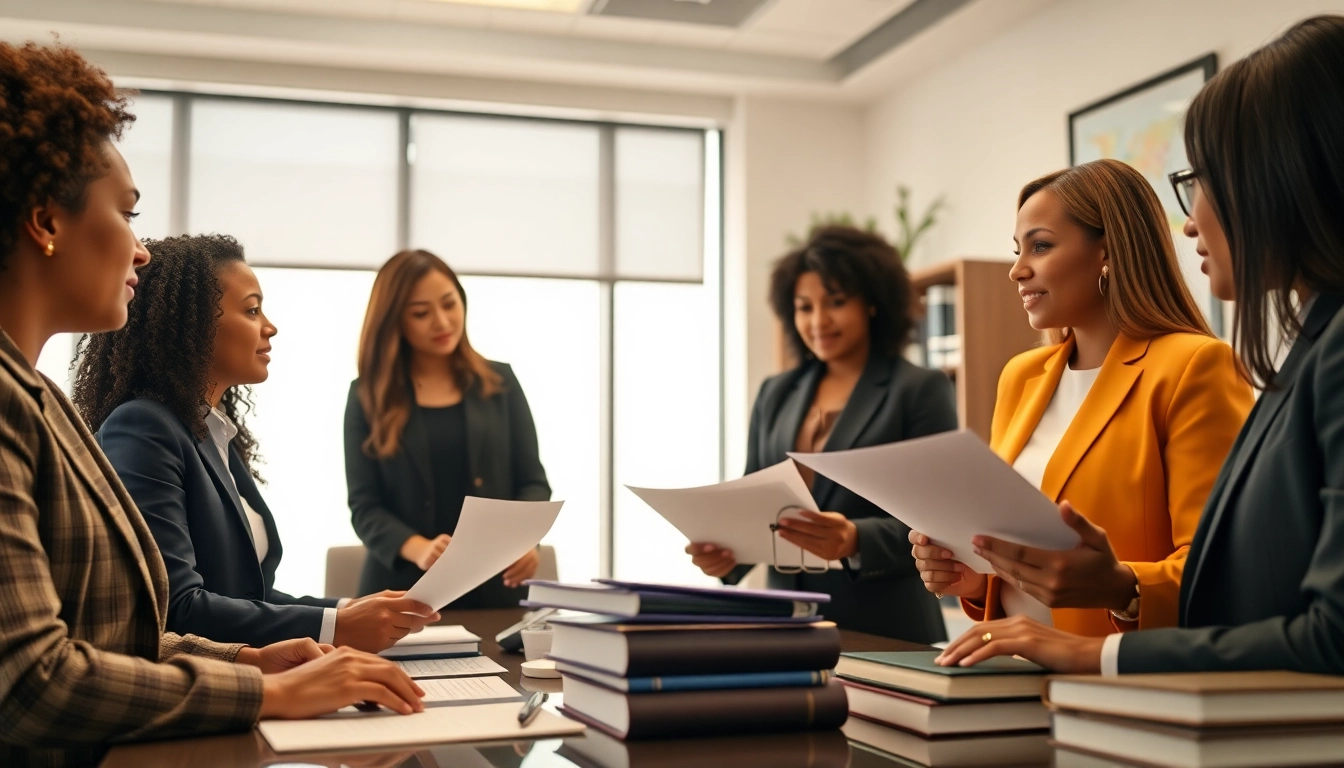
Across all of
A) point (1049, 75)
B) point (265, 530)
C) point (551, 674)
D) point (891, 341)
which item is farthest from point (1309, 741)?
point (1049, 75)

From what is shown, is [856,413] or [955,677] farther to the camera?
[856,413]

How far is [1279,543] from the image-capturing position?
1177 mm

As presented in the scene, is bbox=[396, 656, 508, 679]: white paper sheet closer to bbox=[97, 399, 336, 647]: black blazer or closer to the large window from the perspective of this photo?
bbox=[97, 399, 336, 647]: black blazer

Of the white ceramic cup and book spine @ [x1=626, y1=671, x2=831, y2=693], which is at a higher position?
book spine @ [x1=626, y1=671, x2=831, y2=693]

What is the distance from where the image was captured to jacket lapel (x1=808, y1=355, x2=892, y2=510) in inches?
111

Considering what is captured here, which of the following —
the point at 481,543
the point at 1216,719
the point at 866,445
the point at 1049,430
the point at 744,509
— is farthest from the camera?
the point at 866,445

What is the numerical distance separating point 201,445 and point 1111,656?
1380 mm

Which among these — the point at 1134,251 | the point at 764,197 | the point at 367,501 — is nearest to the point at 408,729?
the point at 1134,251

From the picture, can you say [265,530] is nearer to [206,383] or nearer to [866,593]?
[206,383]

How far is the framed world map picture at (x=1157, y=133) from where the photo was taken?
4.38 metres

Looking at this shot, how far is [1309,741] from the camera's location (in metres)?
0.96

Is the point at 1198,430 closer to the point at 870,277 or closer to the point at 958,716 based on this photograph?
the point at 958,716

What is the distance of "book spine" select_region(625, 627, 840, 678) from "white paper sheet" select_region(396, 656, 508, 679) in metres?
0.57

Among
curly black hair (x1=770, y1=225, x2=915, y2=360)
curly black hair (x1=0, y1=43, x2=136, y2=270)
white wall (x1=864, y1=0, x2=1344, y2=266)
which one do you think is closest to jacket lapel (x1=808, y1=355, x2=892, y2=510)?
curly black hair (x1=770, y1=225, x2=915, y2=360)
